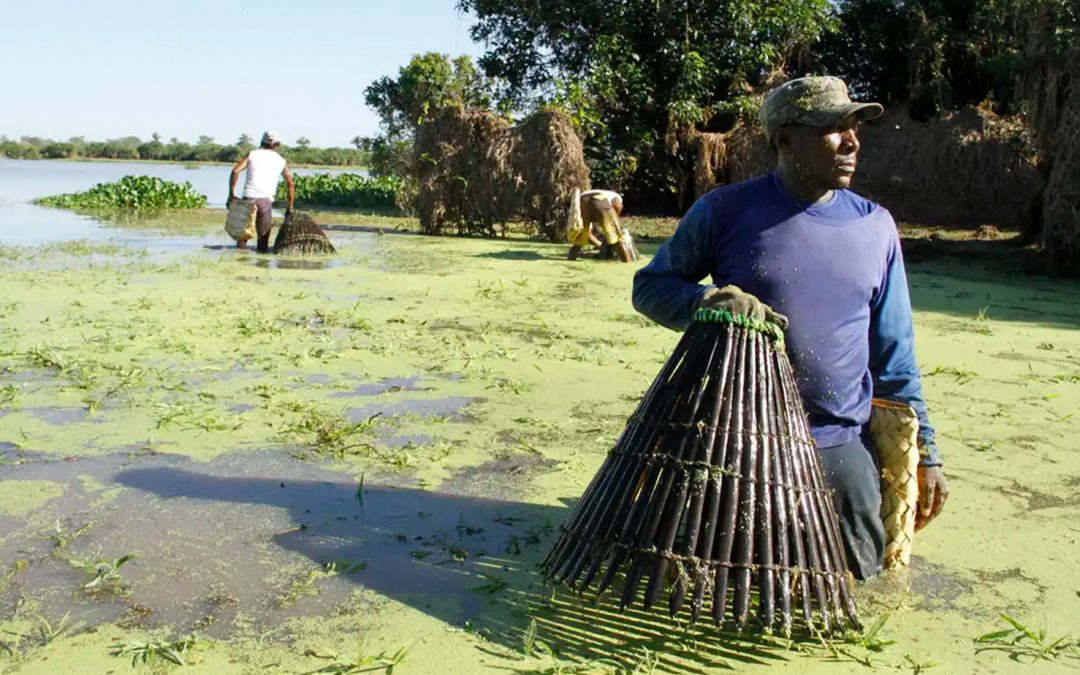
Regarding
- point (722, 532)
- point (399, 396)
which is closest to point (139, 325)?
point (399, 396)

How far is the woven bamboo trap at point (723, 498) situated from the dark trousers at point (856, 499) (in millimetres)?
206

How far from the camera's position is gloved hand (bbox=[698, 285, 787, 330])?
9.52 ft

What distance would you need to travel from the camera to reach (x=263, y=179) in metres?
13.2

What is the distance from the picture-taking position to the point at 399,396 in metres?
5.84

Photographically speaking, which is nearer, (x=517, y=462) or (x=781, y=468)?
(x=781, y=468)

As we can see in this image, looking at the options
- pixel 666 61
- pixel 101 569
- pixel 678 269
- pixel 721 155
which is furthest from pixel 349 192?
pixel 678 269

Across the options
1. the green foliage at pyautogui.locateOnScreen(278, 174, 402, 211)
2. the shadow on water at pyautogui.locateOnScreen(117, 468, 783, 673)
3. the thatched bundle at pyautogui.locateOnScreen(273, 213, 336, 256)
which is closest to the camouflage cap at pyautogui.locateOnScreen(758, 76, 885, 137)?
the shadow on water at pyautogui.locateOnScreen(117, 468, 783, 673)

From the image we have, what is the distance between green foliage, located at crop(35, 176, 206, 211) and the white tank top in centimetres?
1281

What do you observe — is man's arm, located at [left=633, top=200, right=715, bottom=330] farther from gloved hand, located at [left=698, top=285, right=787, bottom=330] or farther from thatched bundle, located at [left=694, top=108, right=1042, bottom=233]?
thatched bundle, located at [left=694, top=108, right=1042, bottom=233]

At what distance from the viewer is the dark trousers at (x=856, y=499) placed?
319 cm

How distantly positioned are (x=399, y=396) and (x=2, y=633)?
3.00 meters

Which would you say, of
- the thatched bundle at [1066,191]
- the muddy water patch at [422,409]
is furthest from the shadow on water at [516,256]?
the muddy water patch at [422,409]

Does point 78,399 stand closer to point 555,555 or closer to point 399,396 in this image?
point 399,396

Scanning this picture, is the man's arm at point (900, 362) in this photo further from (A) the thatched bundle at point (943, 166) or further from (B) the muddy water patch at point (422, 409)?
(A) the thatched bundle at point (943, 166)
